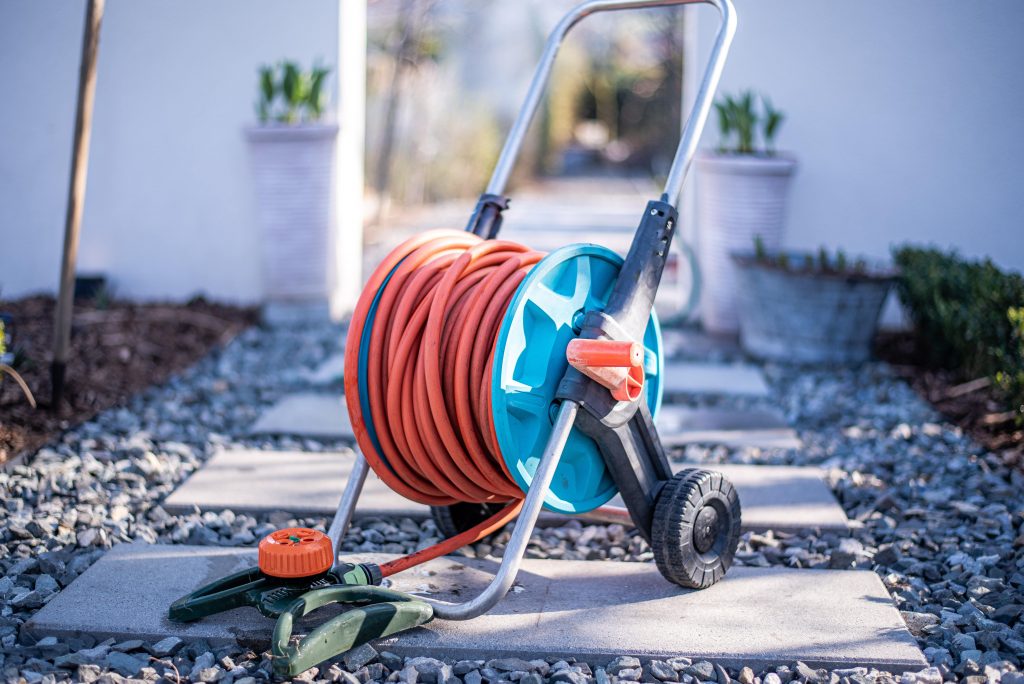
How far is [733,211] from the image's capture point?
6.05 meters

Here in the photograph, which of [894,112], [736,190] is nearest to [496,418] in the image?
[736,190]

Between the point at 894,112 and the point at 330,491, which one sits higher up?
the point at 894,112

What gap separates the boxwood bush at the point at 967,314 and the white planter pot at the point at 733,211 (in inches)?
31.2

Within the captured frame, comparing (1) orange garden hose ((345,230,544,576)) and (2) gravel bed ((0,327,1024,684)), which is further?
(1) orange garden hose ((345,230,544,576))

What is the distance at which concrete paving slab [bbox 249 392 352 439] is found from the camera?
4.44 metres

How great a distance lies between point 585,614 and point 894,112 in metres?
4.53

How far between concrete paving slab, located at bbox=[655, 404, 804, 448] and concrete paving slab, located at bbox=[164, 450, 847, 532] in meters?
0.34

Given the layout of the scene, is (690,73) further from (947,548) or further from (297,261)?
(947,548)

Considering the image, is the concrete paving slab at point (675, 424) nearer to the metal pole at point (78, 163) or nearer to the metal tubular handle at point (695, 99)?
the metal pole at point (78, 163)

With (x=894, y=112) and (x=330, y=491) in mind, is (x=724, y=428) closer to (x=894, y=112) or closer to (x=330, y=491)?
(x=330, y=491)

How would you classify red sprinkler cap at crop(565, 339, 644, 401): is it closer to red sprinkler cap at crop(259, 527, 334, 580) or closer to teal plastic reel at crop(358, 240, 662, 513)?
teal plastic reel at crop(358, 240, 662, 513)

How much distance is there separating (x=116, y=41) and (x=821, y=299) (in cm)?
449

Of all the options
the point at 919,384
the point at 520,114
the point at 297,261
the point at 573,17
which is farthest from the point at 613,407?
the point at 297,261

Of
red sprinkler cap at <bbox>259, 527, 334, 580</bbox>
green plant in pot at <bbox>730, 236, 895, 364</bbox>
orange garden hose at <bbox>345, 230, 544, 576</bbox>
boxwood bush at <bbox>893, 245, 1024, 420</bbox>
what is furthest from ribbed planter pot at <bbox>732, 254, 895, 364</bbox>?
red sprinkler cap at <bbox>259, 527, 334, 580</bbox>
